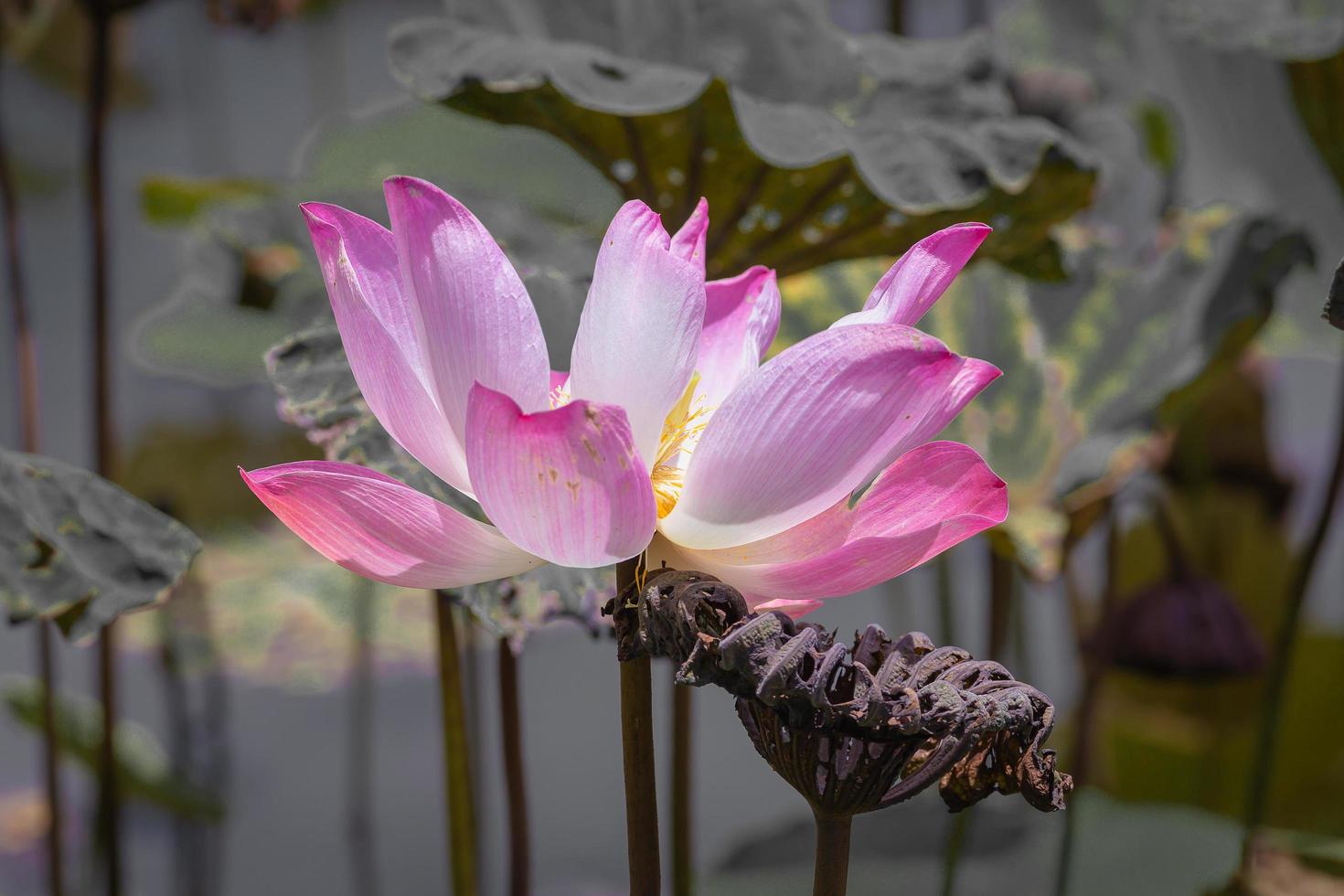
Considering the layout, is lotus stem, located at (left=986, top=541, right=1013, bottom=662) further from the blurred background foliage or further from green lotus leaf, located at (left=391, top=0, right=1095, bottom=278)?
green lotus leaf, located at (left=391, top=0, right=1095, bottom=278)

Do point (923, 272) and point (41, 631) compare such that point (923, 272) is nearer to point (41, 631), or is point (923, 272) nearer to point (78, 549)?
point (78, 549)

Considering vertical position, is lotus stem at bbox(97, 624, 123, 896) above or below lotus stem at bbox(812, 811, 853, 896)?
below

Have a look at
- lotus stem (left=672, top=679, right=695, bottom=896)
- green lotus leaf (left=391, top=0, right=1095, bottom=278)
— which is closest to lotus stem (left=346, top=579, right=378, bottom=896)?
lotus stem (left=672, top=679, right=695, bottom=896)

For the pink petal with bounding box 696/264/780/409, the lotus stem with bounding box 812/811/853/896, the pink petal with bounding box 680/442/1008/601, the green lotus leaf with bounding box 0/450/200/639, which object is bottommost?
the lotus stem with bounding box 812/811/853/896

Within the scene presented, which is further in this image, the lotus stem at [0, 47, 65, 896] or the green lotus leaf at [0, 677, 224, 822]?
the green lotus leaf at [0, 677, 224, 822]

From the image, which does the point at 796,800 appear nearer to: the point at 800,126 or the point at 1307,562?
the point at 1307,562

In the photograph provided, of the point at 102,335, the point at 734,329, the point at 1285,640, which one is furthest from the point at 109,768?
the point at 1285,640
